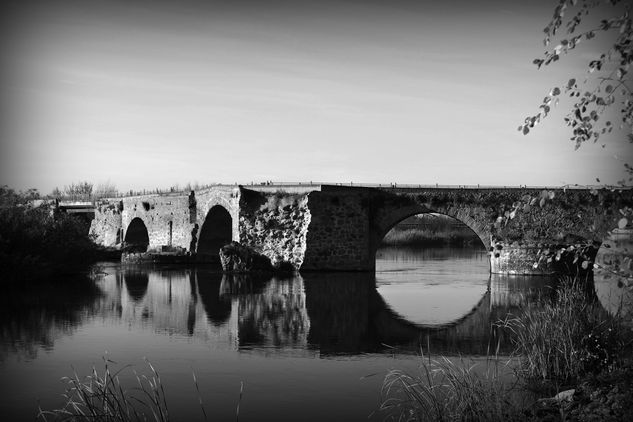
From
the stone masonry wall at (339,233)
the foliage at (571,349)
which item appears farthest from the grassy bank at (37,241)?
the foliage at (571,349)

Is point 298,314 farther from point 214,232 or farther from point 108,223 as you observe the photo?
point 108,223

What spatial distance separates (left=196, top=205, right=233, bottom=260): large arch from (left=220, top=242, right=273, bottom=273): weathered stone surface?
4.70 metres

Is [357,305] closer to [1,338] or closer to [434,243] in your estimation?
[1,338]

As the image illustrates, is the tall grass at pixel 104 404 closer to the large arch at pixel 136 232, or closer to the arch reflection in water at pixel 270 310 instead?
the arch reflection in water at pixel 270 310

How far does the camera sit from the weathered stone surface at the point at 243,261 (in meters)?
28.8

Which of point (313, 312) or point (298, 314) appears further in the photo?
point (313, 312)

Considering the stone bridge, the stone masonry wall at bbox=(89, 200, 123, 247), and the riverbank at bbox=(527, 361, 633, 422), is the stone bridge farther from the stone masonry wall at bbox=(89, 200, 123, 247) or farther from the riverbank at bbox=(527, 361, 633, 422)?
the riverbank at bbox=(527, 361, 633, 422)

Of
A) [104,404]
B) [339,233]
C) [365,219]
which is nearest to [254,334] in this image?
[104,404]

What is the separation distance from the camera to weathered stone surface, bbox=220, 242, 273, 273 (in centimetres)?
2880

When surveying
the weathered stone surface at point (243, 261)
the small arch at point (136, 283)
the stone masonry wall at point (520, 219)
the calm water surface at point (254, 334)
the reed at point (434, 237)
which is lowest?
the small arch at point (136, 283)

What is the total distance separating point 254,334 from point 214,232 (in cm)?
2069

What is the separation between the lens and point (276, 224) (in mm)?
29391

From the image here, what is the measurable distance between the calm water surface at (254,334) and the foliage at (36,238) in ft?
4.10

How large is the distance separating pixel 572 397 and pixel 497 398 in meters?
1.56
